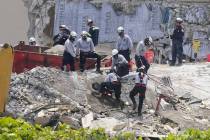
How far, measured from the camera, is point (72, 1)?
3064 centimetres

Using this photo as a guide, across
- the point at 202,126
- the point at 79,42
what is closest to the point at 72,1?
the point at 79,42

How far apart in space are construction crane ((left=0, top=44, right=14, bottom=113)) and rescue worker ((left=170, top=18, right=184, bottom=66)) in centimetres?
1016

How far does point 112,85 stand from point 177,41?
597 centimetres

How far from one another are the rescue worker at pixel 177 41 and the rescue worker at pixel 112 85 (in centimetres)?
534

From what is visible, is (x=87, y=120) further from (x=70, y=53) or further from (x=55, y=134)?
(x=55, y=134)

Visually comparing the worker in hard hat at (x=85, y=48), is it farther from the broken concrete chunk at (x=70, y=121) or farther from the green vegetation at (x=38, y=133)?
the green vegetation at (x=38, y=133)

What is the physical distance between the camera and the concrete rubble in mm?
16312

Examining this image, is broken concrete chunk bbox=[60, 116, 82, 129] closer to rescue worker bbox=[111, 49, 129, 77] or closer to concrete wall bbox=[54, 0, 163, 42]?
rescue worker bbox=[111, 49, 129, 77]

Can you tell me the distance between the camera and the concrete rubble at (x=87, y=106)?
16.3m

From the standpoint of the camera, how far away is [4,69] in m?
13.4

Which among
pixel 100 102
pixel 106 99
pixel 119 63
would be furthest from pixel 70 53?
pixel 100 102

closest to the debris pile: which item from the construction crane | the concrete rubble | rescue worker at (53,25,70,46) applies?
the concrete rubble

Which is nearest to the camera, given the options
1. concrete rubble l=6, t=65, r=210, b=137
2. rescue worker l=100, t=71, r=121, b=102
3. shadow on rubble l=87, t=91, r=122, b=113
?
concrete rubble l=6, t=65, r=210, b=137

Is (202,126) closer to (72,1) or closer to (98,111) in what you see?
(98,111)
